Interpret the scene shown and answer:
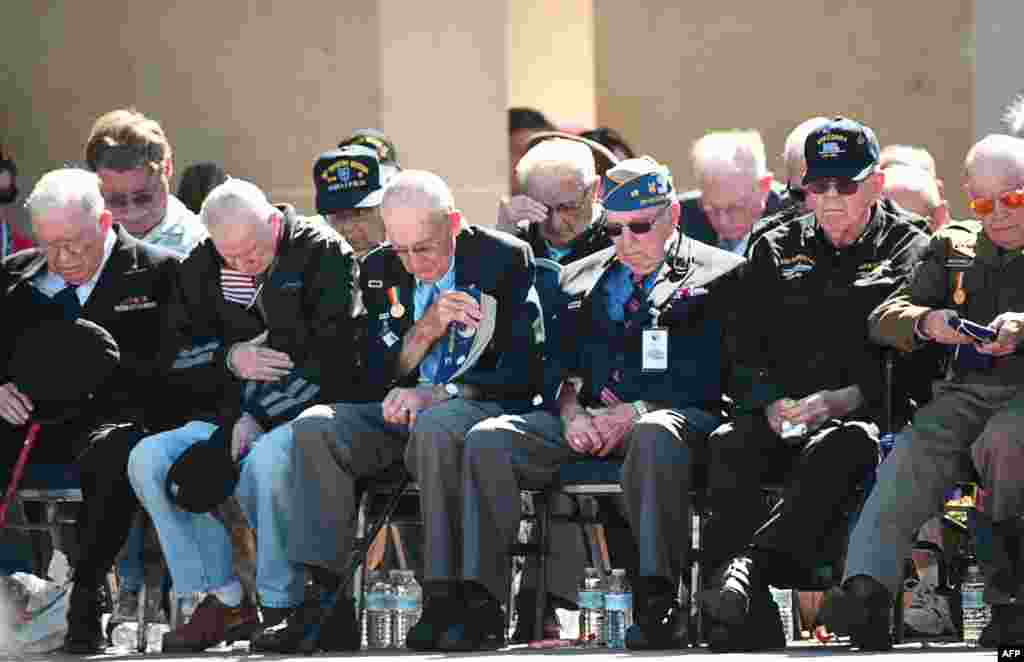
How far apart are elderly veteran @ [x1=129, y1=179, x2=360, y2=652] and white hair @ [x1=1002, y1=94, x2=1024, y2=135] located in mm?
2847

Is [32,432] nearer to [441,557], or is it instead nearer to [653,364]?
[441,557]

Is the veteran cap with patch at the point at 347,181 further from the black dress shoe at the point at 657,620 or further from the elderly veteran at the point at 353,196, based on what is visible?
the black dress shoe at the point at 657,620

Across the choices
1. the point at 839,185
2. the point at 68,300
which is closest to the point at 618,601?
the point at 839,185

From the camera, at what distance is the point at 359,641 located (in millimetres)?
9641

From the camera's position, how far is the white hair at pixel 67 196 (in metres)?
10.3

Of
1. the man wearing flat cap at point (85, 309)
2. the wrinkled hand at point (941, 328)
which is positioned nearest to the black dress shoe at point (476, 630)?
the man wearing flat cap at point (85, 309)

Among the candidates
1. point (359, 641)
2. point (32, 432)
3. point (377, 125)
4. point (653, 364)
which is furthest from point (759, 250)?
point (377, 125)

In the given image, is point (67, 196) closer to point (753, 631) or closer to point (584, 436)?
point (584, 436)

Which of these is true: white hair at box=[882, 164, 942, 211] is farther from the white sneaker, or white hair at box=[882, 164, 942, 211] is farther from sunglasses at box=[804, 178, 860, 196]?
the white sneaker

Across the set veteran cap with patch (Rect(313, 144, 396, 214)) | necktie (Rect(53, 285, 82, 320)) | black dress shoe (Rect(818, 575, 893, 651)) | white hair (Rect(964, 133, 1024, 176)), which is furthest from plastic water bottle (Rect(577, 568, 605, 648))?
necktie (Rect(53, 285, 82, 320))

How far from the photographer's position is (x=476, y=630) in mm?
9289

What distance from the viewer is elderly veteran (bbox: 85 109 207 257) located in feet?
36.6

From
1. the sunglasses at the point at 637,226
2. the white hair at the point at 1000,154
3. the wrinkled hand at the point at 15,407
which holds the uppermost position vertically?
the white hair at the point at 1000,154

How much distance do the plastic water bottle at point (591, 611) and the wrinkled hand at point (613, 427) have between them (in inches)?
22.6
